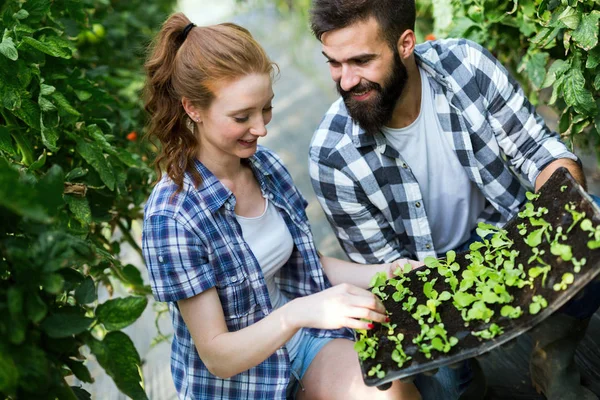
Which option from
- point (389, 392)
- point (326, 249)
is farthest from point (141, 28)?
point (389, 392)

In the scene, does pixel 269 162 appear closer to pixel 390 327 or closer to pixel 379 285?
pixel 379 285

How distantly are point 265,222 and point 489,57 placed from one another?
3.13ft

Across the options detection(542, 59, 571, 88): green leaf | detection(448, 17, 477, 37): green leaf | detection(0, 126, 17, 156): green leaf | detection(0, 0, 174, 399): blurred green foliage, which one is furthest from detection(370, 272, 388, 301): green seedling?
detection(448, 17, 477, 37): green leaf

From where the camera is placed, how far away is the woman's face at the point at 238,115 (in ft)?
5.86

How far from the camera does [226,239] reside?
1.81 m

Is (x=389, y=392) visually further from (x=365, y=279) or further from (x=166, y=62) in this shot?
(x=166, y=62)

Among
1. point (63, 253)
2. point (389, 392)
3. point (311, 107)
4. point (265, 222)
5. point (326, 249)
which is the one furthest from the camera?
point (311, 107)

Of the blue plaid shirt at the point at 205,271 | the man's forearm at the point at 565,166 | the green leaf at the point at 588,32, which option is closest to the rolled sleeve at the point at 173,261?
the blue plaid shirt at the point at 205,271

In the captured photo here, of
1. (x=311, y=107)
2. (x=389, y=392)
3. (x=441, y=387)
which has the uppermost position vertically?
(x=311, y=107)

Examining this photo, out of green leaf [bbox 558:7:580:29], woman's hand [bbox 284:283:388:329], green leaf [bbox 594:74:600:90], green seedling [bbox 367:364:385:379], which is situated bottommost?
green seedling [bbox 367:364:385:379]

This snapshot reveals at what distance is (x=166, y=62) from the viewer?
6.17ft

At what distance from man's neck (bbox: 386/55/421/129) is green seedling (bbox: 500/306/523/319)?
0.97m

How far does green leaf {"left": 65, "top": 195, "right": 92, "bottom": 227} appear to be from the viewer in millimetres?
1983

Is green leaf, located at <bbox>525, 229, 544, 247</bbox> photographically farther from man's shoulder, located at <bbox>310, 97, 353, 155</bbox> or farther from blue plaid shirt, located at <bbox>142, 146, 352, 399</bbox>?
man's shoulder, located at <bbox>310, 97, 353, 155</bbox>
